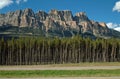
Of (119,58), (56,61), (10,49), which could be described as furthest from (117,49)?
(10,49)

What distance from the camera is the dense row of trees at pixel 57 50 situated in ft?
407

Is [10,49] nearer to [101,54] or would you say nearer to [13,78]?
[101,54]

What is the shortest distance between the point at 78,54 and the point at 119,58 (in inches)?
779

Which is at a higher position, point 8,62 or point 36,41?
point 36,41

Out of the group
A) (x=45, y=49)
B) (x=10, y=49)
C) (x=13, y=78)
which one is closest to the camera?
(x=13, y=78)

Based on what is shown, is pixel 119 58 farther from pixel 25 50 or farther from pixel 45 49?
pixel 25 50

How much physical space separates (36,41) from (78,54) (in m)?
19.0

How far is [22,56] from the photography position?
5039 inches

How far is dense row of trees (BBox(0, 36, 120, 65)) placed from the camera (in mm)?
124000

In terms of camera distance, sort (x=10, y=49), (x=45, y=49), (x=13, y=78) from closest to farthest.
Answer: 1. (x=13, y=78)
2. (x=10, y=49)
3. (x=45, y=49)

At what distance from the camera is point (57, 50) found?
12938cm

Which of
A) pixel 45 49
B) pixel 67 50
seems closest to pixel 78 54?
pixel 67 50

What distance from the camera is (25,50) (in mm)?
126938

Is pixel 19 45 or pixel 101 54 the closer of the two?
pixel 19 45
